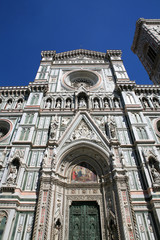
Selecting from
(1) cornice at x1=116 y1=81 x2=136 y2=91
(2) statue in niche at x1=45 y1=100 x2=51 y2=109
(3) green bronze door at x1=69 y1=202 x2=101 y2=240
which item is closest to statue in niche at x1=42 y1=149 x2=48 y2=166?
(3) green bronze door at x1=69 y1=202 x2=101 y2=240

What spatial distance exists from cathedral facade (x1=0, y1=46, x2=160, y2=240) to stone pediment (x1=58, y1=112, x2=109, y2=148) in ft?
0.22

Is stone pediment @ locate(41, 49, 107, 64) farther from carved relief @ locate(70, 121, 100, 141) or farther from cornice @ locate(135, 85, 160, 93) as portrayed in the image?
carved relief @ locate(70, 121, 100, 141)

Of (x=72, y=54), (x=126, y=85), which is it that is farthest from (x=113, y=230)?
(x=72, y=54)

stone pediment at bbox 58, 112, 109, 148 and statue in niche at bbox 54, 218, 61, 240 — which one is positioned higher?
stone pediment at bbox 58, 112, 109, 148

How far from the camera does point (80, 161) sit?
10.5 meters

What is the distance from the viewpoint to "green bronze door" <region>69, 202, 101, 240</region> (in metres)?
7.92

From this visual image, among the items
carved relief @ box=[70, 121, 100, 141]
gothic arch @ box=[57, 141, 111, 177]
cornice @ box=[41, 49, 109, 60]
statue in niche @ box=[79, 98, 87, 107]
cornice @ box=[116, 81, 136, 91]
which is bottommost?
gothic arch @ box=[57, 141, 111, 177]

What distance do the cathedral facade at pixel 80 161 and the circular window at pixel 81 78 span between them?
1630 mm

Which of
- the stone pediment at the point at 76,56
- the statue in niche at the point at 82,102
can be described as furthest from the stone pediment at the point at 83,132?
the stone pediment at the point at 76,56

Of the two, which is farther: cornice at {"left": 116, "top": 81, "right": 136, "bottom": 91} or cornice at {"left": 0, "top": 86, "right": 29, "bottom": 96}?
cornice at {"left": 0, "top": 86, "right": 29, "bottom": 96}

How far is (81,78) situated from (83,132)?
336 inches

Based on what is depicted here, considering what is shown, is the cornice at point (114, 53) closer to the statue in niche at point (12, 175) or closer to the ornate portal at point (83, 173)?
the ornate portal at point (83, 173)

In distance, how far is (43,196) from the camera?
823 cm

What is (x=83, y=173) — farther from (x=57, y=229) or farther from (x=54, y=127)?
(x=54, y=127)
